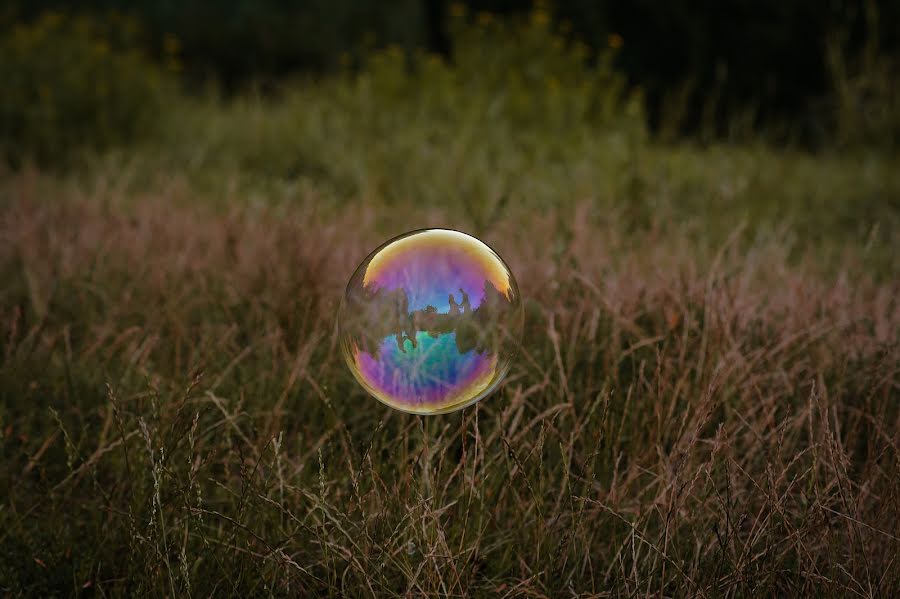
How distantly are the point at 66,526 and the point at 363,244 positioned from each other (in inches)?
71.1

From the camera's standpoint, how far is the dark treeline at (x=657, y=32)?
7.52 metres

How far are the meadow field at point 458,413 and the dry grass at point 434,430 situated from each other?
0.05 ft

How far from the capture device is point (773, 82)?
749cm

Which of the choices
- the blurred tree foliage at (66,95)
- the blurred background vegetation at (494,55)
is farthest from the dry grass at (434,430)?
the blurred background vegetation at (494,55)

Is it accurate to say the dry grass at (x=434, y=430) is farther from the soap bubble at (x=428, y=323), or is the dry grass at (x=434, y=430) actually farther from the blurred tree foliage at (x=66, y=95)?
the blurred tree foliage at (x=66, y=95)

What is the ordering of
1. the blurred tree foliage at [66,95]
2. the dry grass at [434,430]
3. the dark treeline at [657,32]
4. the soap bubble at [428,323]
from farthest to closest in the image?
the dark treeline at [657,32]
the blurred tree foliage at [66,95]
the soap bubble at [428,323]
the dry grass at [434,430]

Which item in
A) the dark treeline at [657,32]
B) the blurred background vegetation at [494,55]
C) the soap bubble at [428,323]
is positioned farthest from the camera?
the dark treeline at [657,32]

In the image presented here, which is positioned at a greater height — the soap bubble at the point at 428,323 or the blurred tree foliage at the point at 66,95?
the soap bubble at the point at 428,323

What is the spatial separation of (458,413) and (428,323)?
1.85 ft

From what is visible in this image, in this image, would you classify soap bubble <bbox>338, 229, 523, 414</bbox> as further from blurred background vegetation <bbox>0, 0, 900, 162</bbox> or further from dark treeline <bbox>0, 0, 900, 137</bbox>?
→ dark treeline <bbox>0, 0, 900, 137</bbox>

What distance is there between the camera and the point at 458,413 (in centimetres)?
253

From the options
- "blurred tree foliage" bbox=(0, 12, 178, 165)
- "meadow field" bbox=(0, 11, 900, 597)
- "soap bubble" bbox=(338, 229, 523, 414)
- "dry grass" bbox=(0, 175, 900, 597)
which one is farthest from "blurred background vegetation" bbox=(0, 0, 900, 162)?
"soap bubble" bbox=(338, 229, 523, 414)

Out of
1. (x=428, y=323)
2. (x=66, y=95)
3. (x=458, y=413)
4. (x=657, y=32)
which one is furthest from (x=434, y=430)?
A: (x=657, y=32)

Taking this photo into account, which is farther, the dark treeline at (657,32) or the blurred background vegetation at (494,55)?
the dark treeline at (657,32)
